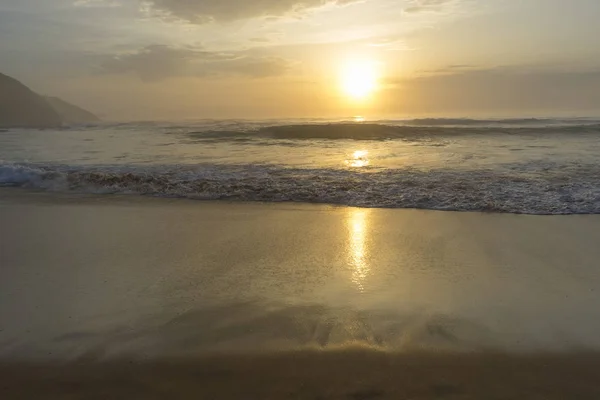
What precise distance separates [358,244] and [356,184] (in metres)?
3.84

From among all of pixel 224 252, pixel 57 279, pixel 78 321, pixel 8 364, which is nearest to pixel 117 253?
pixel 57 279

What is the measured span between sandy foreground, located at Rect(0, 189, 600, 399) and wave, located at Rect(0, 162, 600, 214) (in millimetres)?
A: 1166

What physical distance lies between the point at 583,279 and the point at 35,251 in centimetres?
624

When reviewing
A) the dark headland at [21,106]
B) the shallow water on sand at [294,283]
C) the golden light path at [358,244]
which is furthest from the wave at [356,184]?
the dark headland at [21,106]

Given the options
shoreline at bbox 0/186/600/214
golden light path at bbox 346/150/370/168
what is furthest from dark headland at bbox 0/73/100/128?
shoreline at bbox 0/186/600/214

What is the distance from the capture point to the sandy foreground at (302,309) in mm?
2975

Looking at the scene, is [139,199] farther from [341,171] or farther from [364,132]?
[364,132]

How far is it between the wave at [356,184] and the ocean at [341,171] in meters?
0.02

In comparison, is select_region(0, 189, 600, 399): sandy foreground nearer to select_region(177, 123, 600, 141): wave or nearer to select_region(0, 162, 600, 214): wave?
select_region(0, 162, 600, 214): wave

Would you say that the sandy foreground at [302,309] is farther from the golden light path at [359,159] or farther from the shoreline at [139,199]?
the golden light path at [359,159]

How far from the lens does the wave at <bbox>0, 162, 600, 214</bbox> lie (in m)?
7.96

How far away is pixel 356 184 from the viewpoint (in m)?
9.51

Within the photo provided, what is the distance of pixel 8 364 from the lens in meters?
3.17

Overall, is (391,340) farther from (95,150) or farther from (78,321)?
(95,150)
